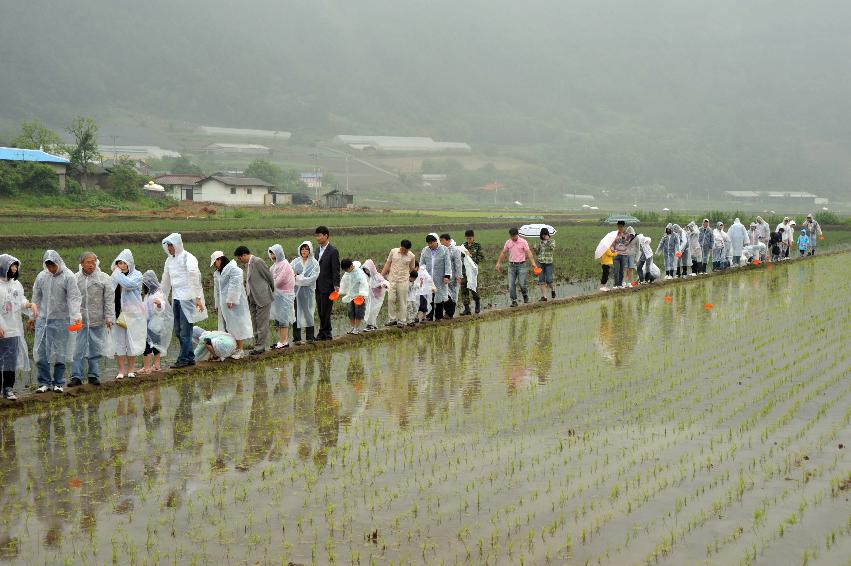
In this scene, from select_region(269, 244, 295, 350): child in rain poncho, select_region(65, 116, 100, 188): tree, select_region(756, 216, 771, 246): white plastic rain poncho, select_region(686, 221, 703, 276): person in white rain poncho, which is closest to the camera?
select_region(269, 244, 295, 350): child in rain poncho

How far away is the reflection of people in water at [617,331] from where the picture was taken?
14.9 m

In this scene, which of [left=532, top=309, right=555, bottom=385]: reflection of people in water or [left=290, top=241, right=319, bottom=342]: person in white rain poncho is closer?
[left=532, top=309, right=555, bottom=385]: reflection of people in water

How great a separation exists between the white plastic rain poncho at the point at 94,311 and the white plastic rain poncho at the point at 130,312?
223 millimetres

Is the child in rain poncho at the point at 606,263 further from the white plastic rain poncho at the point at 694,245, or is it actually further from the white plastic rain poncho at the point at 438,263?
Result: the white plastic rain poncho at the point at 438,263

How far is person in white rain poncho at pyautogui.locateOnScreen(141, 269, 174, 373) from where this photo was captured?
1243 centimetres

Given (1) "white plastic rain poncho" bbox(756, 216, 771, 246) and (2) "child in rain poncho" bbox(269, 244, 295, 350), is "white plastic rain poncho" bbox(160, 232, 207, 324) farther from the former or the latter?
(1) "white plastic rain poncho" bbox(756, 216, 771, 246)

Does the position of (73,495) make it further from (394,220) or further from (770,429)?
(394,220)

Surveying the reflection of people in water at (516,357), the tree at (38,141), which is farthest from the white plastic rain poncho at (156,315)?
the tree at (38,141)

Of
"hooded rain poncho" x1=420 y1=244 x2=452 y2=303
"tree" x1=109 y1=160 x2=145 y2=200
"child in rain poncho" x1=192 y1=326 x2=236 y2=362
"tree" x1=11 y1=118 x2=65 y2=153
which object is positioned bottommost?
"child in rain poncho" x1=192 y1=326 x2=236 y2=362

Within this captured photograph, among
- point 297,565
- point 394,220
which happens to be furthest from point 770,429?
point 394,220

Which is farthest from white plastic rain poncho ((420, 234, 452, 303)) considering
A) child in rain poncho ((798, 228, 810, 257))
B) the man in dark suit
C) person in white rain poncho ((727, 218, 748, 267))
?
child in rain poncho ((798, 228, 810, 257))

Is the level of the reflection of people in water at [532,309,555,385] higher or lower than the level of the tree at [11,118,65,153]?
lower

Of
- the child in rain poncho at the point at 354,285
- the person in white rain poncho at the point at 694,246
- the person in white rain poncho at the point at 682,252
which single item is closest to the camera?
the child in rain poncho at the point at 354,285

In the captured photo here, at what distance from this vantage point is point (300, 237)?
4059 cm
